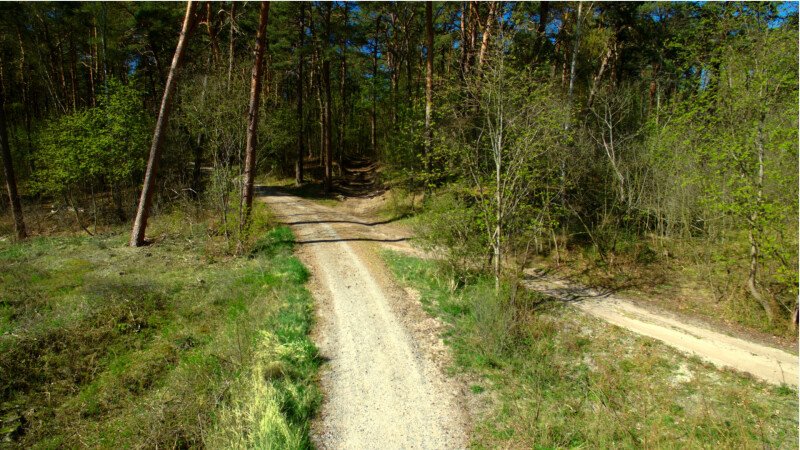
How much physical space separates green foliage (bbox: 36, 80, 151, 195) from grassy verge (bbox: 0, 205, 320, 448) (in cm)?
689

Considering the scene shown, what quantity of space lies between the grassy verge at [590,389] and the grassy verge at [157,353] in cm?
324

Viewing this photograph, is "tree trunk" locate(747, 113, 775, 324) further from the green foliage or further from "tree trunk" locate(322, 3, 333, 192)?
the green foliage

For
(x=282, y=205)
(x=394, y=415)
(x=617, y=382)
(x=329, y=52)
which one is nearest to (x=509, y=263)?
(x=617, y=382)

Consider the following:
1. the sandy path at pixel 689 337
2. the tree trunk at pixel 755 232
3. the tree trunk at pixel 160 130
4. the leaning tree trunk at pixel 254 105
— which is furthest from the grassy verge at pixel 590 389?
the tree trunk at pixel 160 130

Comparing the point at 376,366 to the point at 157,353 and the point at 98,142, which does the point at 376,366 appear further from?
the point at 98,142

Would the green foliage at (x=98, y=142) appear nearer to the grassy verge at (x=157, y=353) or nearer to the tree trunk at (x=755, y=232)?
the grassy verge at (x=157, y=353)

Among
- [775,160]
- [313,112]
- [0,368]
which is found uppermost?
[313,112]

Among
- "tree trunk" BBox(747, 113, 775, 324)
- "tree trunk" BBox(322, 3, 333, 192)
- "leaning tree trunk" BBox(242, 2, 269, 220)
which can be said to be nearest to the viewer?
"tree trunk" BBox(747, 113, 775, 324)

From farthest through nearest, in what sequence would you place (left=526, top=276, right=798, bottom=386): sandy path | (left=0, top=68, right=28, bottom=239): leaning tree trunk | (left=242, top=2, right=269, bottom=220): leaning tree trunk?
(left=0, top=68, right=28, bottom=239): leaning tree trunk < (left=242, top=2, right=269, bottom=220): leaning tree trunk < (left=526, top=276, right=798, bottom=386): sandy path

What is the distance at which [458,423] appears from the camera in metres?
6.25

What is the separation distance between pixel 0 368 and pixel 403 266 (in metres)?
9.53

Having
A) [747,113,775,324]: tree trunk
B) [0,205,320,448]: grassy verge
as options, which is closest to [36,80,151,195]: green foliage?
[0,205,320,448]: grassy verge

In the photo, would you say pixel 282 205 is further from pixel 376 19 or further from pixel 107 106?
pixel 376 19

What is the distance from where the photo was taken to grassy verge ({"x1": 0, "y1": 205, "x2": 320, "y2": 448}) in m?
6.04
